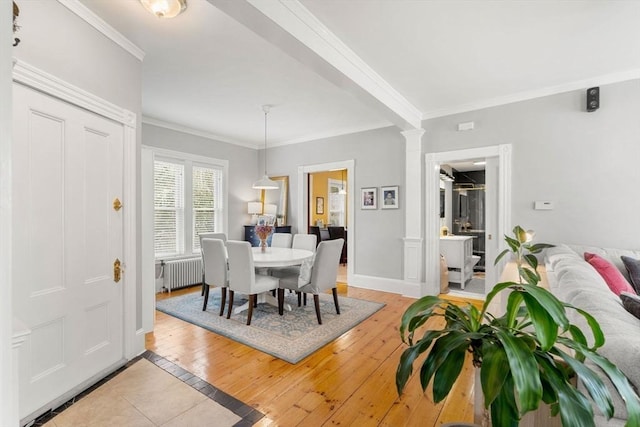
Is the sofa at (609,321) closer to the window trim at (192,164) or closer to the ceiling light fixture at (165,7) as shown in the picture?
the ceiling light fixture at (165,7)

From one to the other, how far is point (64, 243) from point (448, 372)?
2.42m

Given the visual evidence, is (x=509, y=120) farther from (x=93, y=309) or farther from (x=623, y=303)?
(x=93, y=309)

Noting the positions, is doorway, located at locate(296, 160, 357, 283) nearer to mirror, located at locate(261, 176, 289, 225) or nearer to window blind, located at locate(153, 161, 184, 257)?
mirror, located at locate(261, 176, 289, 225)

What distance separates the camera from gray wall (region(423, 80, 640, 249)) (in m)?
3.22

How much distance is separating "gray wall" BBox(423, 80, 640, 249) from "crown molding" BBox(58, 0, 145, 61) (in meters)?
4.06

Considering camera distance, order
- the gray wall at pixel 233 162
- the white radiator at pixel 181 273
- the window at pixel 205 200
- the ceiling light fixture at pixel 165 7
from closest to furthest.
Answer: the ceiling light fixture at pixel 165 7 → the white radiator at pixel 181 273 → the gray wall at pixel 233 162 → the window at pixel 205 200

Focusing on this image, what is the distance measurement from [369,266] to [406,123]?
7.78ft

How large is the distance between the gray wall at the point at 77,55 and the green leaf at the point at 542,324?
9.08 ft

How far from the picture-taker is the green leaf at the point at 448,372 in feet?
2.93

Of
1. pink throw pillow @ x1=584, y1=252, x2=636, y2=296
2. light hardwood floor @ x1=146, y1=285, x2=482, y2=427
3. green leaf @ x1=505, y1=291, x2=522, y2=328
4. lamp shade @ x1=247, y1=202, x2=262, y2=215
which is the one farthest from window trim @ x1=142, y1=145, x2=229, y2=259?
pink throw pillow @ x1=584, y1=252, x2=636, y2=296

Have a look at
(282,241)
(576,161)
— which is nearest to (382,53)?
(576,161)

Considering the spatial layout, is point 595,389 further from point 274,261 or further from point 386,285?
point 386,285

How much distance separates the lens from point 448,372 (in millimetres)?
905

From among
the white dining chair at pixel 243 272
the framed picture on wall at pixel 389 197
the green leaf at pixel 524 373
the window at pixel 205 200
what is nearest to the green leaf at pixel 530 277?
the green leaf at pixel 524 373
